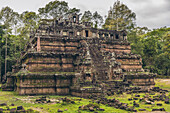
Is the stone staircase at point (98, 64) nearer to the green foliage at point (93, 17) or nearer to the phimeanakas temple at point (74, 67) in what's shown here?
the phimeanakas temple at point (74, 67)

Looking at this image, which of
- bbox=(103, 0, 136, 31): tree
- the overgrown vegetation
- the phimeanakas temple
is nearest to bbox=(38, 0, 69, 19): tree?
the overgrown vegetation

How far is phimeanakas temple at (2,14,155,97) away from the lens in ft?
80.9

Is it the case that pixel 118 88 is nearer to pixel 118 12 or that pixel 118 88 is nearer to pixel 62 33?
pixel 62 33

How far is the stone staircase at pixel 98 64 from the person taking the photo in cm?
2660

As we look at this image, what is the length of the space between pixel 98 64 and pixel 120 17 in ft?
134

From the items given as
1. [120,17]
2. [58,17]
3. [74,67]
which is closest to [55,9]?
[58,17]

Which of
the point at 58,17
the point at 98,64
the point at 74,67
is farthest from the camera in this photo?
the point at 58,17

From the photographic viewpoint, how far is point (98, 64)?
27.7 meters

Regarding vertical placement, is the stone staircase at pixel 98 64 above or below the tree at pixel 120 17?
below

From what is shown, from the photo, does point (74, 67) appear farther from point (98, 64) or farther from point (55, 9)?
point (55, 9)

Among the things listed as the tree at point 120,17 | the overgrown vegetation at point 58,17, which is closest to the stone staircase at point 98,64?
the overgrown vegetation at point 58,17

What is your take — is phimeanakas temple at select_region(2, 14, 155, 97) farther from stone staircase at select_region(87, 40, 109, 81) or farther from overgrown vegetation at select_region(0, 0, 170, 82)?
overgrown vegetation at select_region(0, 0, 170, 82)

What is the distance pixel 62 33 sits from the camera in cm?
3284

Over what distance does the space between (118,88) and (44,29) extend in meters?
16.5
